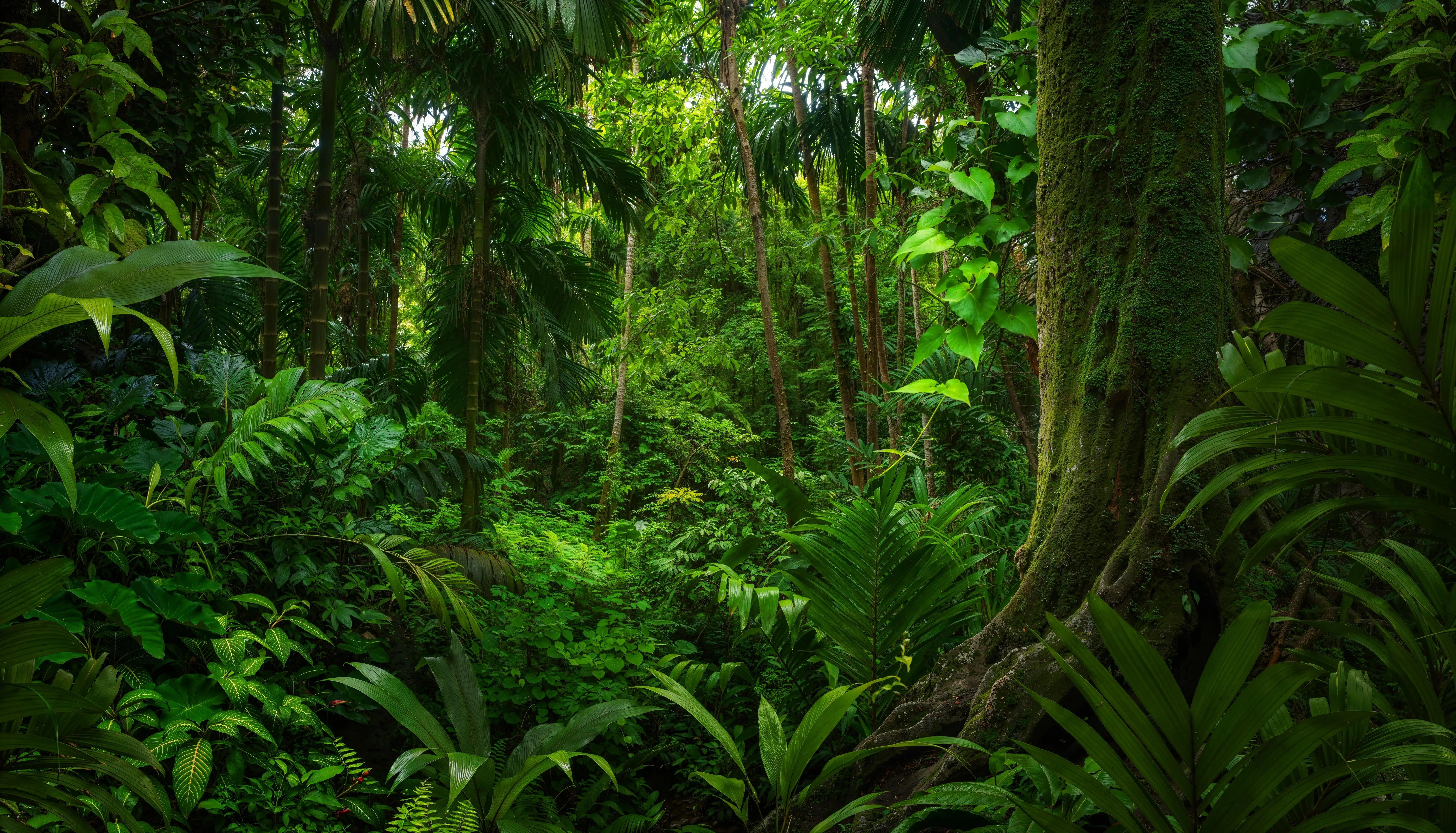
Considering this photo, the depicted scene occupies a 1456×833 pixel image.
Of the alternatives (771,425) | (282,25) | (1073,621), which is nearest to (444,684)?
(1073,621)

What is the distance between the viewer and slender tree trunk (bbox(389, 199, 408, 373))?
27.2ft

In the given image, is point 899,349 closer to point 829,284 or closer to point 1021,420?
point 829,284

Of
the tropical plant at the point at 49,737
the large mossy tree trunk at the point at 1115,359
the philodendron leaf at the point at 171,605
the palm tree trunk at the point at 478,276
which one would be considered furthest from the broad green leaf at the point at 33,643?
the palm tree trunk at the point at 478,276

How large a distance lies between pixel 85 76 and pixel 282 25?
2275 mm

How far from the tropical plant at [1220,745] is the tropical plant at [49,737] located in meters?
1.78

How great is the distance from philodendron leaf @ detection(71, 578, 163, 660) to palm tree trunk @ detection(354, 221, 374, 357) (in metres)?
4.27

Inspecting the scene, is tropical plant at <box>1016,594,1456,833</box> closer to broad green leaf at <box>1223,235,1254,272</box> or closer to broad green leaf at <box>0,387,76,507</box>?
broad green leaf at <box>1223,235,1254,272</box>

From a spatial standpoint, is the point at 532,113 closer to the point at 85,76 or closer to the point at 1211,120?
the point at 85,76

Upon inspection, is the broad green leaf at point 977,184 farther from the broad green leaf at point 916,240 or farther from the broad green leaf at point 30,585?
the broad green leaf at point 30,585

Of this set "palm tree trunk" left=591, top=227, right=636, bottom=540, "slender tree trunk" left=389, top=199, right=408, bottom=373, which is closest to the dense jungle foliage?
"palm tree trunk" left=591, top=227, right=636, bottom=540

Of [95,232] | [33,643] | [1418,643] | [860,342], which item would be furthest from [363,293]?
[1418,643]

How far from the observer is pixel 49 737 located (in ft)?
5.02

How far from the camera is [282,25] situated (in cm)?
387

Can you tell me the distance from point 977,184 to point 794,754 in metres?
1.60
